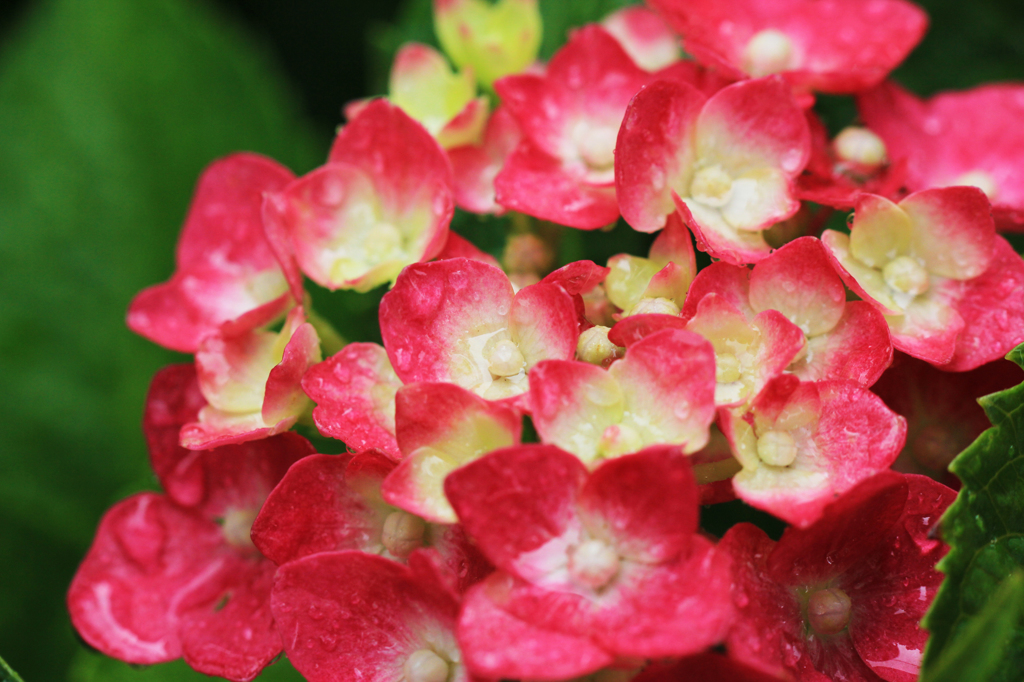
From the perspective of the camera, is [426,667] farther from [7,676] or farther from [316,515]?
[7,676]

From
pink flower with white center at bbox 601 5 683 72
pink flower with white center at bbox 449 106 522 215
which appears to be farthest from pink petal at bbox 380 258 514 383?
pink flower with white center at bbox 601 5 683 72

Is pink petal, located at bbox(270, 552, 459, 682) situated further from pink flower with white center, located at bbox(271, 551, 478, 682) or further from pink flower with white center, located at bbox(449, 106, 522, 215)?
pink flower with white center, located at bbox(449, 106, 522, 215)

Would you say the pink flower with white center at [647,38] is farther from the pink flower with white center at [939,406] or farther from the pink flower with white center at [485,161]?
the pink flower with white center at [939,406]

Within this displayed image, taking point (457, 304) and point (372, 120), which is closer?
point (457, 304)

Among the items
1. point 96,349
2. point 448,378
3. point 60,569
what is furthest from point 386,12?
point 448,378

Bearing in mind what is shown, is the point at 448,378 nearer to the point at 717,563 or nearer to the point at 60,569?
the point at 717,563

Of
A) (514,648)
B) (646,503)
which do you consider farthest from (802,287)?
(514,648)

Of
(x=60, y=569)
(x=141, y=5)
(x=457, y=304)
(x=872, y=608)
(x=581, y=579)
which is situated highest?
(x=141, y=5)
